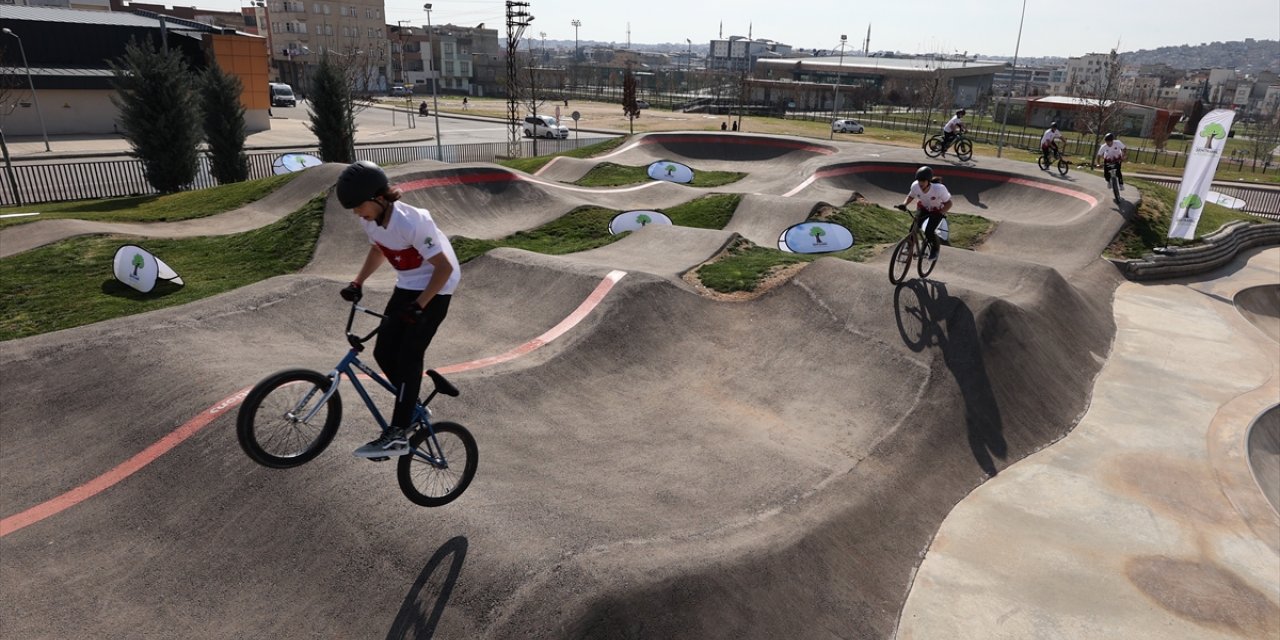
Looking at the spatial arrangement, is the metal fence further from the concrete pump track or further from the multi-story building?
the multi-story building

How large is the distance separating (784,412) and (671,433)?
191cm

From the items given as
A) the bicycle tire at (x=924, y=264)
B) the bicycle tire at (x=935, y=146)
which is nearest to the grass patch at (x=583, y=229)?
the bicycle tire at (x=924, y=264)

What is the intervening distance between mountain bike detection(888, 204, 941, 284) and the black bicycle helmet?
10.0m

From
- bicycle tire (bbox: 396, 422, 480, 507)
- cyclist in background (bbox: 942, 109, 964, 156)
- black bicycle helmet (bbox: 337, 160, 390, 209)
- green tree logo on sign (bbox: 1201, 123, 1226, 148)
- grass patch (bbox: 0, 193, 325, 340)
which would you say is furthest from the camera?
cyclist in background (bbox: 942, 109, 964, 156)

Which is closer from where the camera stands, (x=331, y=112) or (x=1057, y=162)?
(x=1057, y=162)

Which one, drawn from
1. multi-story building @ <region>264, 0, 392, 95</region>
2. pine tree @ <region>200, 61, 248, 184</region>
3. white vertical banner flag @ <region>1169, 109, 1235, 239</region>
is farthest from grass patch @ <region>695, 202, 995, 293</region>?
multi-story building @ <region>264, 0, 392, 95</region>

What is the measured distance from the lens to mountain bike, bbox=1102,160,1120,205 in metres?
23.7

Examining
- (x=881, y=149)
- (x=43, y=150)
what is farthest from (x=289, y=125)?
(x=881, y=149)

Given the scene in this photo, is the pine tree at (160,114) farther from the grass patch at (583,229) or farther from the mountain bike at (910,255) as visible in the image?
the mountain bike at (910,255)

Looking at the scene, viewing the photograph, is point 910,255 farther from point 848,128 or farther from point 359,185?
point 848,128

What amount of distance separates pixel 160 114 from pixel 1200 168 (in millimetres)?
33794

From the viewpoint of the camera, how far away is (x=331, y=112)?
100 ft

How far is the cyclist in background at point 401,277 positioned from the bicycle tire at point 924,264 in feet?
34.1

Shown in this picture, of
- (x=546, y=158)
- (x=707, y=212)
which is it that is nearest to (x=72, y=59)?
(x=546, y=158)
